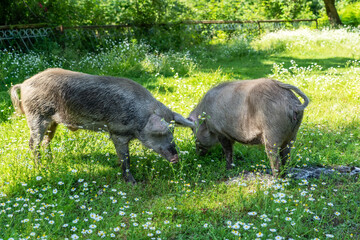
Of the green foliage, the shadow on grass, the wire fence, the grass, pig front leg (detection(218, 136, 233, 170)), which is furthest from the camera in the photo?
the green foliage

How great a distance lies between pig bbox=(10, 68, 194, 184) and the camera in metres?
4.42

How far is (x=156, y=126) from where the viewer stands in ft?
14.4

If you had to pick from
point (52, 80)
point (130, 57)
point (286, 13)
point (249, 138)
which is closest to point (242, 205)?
point (249, 138)

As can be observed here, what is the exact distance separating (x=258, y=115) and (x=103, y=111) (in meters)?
1.77

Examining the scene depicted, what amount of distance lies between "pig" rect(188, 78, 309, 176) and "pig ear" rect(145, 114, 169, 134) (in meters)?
0.45

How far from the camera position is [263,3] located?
2562 centimetres

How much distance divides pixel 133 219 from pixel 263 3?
2458 centimetres

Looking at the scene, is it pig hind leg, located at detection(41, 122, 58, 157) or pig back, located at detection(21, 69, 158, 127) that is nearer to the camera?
pig back, located at detection(21, 69, 158, 127)

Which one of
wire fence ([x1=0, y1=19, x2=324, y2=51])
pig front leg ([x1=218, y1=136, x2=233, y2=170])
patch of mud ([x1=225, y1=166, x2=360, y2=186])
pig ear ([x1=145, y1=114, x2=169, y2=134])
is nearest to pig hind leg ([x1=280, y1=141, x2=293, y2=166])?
patch of mud ([x1=225, y1=166, x2=360, y2=186])

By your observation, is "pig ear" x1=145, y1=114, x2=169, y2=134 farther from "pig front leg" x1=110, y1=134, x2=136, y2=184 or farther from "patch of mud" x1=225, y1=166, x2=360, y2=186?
"patch of mud" x1=225, y1=166, x2=360, y2=186

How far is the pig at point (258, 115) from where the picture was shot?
159 inches

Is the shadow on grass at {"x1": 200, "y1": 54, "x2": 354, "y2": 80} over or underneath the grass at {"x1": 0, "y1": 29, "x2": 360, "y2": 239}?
underneath

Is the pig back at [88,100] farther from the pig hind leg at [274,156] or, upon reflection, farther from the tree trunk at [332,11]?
the tree trunk at [332,11]

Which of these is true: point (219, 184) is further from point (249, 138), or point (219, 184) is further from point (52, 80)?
point (52, 80)
